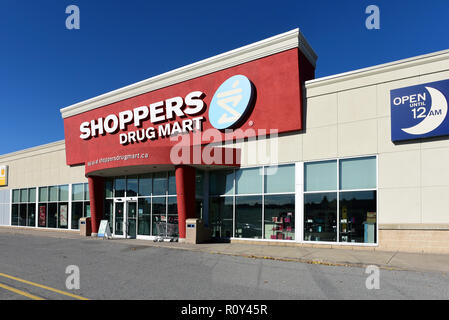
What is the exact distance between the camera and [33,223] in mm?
28672

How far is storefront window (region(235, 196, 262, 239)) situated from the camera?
1642cm

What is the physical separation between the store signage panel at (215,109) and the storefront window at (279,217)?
10.6ft

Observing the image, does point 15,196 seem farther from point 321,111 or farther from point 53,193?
point 321,111

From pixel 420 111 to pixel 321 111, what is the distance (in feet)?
12.7

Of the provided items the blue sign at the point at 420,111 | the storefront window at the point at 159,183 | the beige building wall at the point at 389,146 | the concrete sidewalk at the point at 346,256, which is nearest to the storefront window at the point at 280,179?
the beige building wall at the point at 389,146

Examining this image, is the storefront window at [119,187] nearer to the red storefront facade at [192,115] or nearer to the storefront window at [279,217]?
the red storefront facade at [192,115]

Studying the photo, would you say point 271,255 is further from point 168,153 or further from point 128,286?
point 168,153

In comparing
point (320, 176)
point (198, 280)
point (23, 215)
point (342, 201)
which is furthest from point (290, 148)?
point (23, 215)

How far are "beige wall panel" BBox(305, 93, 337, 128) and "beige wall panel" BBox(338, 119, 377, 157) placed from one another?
64 centimetres

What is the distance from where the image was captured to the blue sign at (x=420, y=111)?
1250 cm

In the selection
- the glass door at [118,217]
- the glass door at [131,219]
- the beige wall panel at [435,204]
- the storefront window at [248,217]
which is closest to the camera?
the beige wall panel at [435,204]

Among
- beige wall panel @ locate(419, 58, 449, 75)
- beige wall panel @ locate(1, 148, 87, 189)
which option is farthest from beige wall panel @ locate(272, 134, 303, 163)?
beige wall panel @ locate(1, 148, 87, 189)

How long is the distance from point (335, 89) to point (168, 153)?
8.46 metres

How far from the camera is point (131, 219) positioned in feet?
67.9
